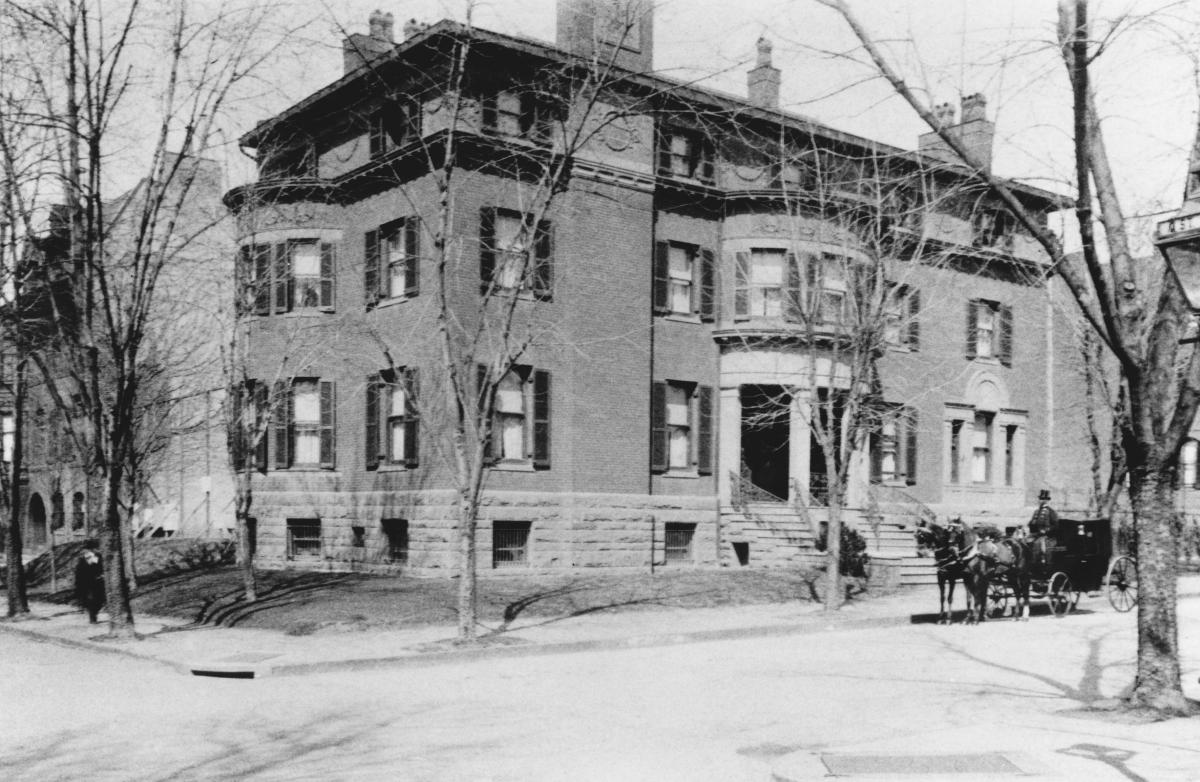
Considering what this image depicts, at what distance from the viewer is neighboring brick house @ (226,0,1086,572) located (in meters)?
24.9

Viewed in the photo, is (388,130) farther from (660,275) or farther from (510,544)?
(510,544)

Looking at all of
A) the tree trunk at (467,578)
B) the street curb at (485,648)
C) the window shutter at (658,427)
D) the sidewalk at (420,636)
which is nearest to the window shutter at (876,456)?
the window shutter at (658,427)

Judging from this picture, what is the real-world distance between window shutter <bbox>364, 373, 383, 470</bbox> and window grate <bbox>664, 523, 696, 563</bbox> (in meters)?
7.28

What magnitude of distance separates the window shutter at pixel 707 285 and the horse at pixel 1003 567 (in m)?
10.3

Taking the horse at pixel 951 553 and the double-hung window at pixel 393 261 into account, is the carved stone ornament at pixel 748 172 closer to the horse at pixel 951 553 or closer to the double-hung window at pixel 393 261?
the double-hung window at pixel 393 261

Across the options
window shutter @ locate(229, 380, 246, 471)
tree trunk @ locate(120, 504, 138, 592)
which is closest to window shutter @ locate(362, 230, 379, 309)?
window shutter @ locate(229, 380, 246, 471)

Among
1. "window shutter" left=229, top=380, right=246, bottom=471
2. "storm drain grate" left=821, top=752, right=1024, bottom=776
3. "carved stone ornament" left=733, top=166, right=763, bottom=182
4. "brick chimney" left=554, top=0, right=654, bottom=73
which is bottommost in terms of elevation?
"storm drain grate" left=821, top=752, right=1024, bottom=776

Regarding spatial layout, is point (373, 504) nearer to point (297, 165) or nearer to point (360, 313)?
point (360, 313)

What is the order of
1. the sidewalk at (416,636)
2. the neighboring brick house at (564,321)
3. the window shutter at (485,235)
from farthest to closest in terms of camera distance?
1. the neighboring brick house at (564,321)
2. the window shutter at (485,235)
3. the sidewalk at (416,636)

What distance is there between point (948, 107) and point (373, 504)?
787 inches

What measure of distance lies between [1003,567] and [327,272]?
55.5 ft

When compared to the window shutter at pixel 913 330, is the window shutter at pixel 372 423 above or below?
below

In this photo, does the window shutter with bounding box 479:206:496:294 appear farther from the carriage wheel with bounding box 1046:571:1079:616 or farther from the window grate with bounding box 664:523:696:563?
the carriage wheel with bounding box 1046:571:1079:616

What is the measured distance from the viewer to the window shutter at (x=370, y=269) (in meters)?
26.5
